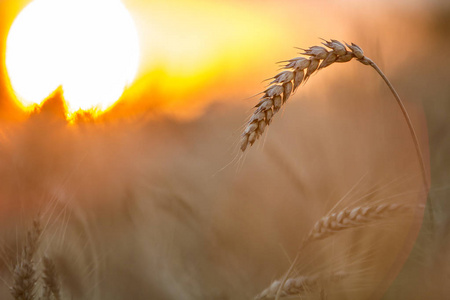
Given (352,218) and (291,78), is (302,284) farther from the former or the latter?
(291,78)

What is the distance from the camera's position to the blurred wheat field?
1.21m

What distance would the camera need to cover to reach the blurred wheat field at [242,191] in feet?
3.96

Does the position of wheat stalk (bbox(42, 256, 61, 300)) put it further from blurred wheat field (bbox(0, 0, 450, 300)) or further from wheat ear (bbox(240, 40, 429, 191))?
wheat ear (bbox(240, 40, 429, 191))

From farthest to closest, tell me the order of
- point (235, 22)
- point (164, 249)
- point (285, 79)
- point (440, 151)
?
1. point (235, 22)
2. point (164, 249)
3. point (440, 151)
4. point (285, 79)

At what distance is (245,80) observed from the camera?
6.15 feet

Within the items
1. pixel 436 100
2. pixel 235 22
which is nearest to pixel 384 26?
pixel 436 100

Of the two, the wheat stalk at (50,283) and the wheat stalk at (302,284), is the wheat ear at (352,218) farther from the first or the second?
the wheat stalk at (50,283)

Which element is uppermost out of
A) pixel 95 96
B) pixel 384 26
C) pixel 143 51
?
pixel 143 51

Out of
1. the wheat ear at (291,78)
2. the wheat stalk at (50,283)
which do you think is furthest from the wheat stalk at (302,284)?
the wheat stalk at (50,283)

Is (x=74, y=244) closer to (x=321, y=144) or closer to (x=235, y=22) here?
(x=321, y=144)

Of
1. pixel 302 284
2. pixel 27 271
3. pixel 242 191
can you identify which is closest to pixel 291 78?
pixel 302 284

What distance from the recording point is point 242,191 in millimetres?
1506

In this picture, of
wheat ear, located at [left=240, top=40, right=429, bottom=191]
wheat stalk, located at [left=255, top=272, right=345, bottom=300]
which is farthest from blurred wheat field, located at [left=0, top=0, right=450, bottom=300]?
wheat ear, located at [left=240, top=40, right=429, bottom=191]

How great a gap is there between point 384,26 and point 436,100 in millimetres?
342
